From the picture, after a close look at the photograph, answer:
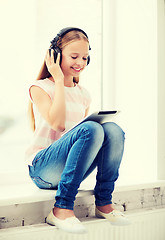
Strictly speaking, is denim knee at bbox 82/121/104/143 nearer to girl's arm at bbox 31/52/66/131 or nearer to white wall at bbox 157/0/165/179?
girl's arm at bbox 31/52/66/131

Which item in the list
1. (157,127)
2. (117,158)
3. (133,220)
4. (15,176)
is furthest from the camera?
(157,127)

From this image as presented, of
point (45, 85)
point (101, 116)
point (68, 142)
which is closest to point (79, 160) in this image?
point (68, 142)

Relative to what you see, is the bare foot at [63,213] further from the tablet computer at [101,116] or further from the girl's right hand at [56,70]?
the girl's right hand at [56,70]

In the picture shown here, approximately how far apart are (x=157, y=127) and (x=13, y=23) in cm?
92

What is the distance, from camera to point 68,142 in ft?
3.83

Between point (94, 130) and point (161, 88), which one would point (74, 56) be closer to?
point (94, 130)

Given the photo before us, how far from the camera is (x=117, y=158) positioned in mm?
1228

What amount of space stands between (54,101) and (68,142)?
0.18 m

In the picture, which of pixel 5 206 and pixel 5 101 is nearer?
pixel 5 206

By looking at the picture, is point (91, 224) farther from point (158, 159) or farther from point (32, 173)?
point (158, 159)

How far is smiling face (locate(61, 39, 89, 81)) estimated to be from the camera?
1.30 metres

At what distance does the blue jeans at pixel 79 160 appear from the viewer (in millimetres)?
1125

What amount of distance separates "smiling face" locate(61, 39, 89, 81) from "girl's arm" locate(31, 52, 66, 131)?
4 cm

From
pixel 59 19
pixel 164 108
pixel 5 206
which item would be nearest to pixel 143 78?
pixel 164 108
